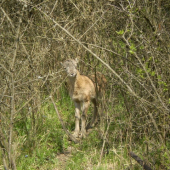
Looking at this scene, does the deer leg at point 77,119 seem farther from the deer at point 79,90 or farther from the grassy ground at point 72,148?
the grassy ground at point 72,148

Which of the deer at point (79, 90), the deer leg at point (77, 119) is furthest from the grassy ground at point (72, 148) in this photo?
the deer at point (79, 90)

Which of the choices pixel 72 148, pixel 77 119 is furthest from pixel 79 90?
pixel 72 148

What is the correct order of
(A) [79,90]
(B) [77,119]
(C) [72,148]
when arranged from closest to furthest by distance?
1. (C) [72,148]
2. (B) [77,119]
3. (A) [79,90]

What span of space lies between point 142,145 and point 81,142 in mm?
1445

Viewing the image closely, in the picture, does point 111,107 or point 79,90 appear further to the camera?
point 79,90

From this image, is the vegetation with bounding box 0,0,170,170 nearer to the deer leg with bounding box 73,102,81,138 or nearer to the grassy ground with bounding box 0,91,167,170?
the grassy ground with bounding box 0,91,167,170

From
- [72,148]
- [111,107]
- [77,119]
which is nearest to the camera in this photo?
[111,107]

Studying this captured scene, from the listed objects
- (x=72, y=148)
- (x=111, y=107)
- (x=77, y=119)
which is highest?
(x=111, y=107)

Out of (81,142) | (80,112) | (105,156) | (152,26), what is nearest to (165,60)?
(152,26)

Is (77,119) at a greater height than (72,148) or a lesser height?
greater

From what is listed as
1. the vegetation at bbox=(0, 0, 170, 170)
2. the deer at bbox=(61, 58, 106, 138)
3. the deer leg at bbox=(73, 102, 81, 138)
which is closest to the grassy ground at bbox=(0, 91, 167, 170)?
the vegetation at bbox=(0, 0, 170, 170)

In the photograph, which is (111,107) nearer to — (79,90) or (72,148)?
(72,148)

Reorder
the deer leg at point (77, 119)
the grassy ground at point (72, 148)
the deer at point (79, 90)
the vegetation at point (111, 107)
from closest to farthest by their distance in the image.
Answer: the vegetation at point (111, 107) → the grassy ground at point (72, 148) → the deer leg at point (77, 119) → the deer at point (79, 90)

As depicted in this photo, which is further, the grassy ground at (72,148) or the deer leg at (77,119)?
the deer leg at (77,119)
